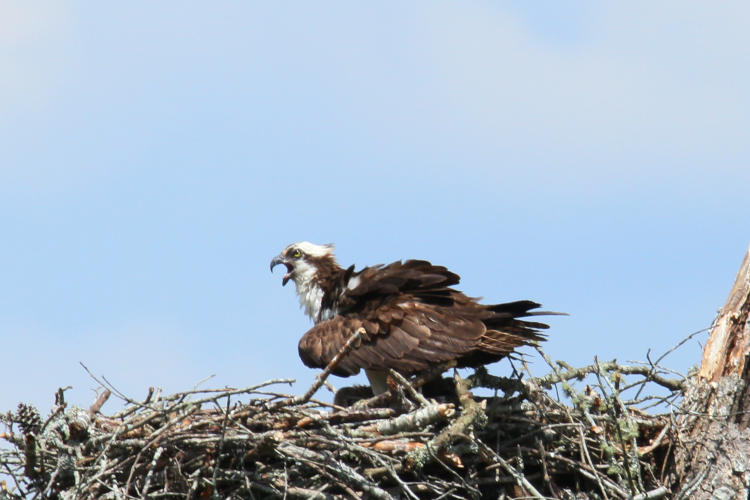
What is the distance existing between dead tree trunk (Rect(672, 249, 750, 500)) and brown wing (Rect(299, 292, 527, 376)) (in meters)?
1.30

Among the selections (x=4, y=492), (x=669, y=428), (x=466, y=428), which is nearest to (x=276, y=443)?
(x=466, y=428)

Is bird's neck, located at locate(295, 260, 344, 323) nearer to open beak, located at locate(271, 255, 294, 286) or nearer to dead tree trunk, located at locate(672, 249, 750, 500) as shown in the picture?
open beak, located at locate(271, 255, 294, 286)

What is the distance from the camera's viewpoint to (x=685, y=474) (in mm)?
7547

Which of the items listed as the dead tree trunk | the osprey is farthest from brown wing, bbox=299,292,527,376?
the dead tree trunk

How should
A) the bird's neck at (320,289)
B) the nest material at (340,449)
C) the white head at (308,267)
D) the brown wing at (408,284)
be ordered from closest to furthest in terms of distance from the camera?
the nest material at (340,449), the brown wing at (408,284), the bird's neck at (320,289), the white head at (308,267)

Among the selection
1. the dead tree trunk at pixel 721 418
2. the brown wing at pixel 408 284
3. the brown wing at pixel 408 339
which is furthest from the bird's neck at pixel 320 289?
the dead tree trunk at pixel 721 418

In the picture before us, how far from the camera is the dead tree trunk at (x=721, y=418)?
7418 mm

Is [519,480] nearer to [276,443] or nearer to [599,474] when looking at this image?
[599,474]

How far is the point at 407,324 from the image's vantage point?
8188mm

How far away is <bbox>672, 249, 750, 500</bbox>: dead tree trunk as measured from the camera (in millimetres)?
7418

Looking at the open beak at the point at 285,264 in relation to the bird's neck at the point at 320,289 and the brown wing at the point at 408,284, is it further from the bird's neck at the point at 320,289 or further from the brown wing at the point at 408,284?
the brown wing at the point at 408,284

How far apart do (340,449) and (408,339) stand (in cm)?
119

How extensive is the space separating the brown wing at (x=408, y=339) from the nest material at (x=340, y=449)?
355 mm

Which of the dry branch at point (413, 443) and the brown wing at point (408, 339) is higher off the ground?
the brown wing at point (408, 339)
